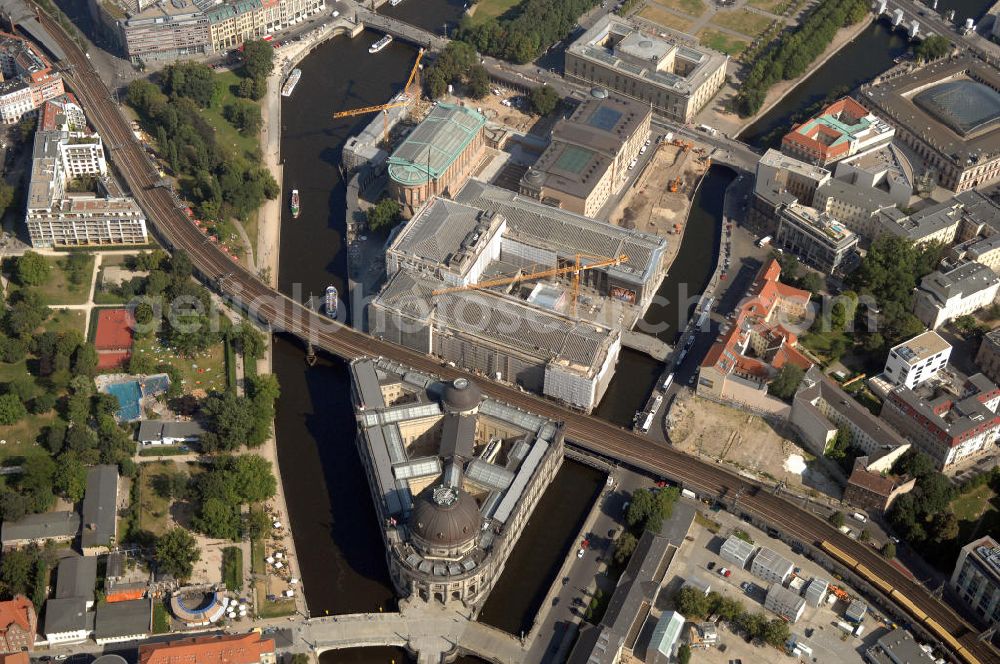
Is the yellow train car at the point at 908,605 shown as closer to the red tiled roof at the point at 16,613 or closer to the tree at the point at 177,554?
the tree at the point at 177,554

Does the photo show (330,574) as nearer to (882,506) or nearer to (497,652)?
(497,652)

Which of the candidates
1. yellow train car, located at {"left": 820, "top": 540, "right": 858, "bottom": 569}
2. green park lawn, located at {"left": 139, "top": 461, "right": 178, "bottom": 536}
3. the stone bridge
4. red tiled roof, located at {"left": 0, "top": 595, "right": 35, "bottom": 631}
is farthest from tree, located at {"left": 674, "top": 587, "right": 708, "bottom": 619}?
red tiled roof, located at {"left": 0, "top": 595, "right": 35, "bottom": 631}

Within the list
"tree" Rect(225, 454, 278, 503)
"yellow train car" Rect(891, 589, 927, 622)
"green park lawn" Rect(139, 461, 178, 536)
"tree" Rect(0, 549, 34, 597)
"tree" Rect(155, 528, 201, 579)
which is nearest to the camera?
"tree" Rect(0, 549, 34, 597)

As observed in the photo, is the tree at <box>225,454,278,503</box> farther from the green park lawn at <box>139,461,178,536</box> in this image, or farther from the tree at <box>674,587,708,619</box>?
the tree at <box>674,587,708,619</box>

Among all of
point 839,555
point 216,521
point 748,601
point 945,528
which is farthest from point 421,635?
point 945,528

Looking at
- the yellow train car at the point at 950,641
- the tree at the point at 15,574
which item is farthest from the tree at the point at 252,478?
the yellow train car at the point at 950,641
